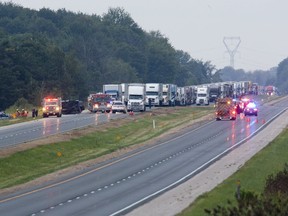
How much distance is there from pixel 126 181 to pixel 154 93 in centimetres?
8210

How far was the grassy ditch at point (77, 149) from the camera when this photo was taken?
55031 mm

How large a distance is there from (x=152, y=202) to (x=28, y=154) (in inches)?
966

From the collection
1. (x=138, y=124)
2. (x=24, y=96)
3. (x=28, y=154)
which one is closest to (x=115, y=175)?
(x=28, y=154)

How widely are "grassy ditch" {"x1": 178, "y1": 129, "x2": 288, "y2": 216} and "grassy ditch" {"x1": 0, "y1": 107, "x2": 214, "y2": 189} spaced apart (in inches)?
456

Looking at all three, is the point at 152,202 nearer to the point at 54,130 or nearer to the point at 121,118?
the point at 54,130

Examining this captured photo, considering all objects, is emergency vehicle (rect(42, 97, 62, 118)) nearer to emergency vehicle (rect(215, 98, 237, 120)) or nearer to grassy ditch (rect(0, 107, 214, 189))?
grassy ditch (rect(0, 107, 214, 189))

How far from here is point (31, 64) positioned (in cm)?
14388

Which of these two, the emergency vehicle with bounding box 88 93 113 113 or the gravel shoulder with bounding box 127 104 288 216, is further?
the emergency vehicle with bounding box 88 93 113 113

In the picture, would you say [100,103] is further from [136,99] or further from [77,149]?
[77,149]

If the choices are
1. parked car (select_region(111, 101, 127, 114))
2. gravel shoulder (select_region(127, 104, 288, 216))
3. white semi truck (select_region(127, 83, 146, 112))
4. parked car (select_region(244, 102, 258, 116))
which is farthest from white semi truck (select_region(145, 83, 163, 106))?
gravel shoulder (select_region(127, 104, 288, 216))

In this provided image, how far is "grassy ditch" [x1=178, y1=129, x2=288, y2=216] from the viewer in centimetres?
3597

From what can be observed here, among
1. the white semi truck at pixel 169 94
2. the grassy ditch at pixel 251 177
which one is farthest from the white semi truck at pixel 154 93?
the grassy ditch at pixel 251 177

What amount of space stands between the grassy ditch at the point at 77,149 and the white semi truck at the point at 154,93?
22.9 m

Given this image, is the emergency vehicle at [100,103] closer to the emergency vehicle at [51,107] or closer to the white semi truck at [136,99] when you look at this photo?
the white semi truck at [136,99]
